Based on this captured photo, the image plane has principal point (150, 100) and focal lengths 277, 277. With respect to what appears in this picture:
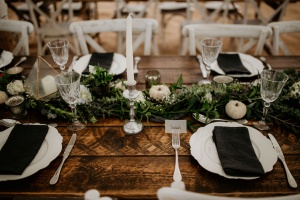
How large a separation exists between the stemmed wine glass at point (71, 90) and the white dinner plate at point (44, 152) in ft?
0.28

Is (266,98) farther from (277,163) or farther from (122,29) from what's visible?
(122,29)

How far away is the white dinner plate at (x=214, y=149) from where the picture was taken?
3.02ft

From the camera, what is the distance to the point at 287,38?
165 inches

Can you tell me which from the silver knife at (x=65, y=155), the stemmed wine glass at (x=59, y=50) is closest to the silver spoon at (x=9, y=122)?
the silver knife at (x=65, y=155)

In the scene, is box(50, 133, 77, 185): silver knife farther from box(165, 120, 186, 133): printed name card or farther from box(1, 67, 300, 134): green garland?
box(165, 120, 186, 133): printed name card

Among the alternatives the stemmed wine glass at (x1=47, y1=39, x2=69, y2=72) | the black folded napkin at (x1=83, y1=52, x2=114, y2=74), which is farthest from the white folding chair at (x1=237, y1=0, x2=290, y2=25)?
the stemmed wine glass at (x1=47, y1=39, x2=69, y2=72)

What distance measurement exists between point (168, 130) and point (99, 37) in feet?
11.0

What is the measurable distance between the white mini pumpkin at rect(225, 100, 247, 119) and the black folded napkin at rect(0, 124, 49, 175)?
2.42 feet

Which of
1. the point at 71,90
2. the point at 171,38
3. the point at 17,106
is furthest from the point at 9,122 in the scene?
the point at 171,38

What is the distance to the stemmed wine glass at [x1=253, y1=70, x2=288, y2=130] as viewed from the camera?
1031 mm

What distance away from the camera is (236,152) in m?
0.97

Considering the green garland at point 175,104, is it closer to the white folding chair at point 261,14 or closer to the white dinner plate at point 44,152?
the white dinner plate at point 44,152

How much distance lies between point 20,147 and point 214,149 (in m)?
0.70

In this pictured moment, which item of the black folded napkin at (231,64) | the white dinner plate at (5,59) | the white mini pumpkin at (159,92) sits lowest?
the white mini pumpkin at (159,92)
